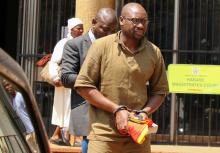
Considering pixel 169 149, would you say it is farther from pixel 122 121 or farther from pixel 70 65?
pixel 122 121

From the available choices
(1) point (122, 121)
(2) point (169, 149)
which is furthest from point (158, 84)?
(2) point (169, 149)

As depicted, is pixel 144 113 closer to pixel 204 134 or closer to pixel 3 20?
pixel 204 134

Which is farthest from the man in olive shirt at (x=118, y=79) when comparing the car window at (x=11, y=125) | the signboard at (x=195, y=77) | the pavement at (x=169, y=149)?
the signboard at (x=195, y=77)

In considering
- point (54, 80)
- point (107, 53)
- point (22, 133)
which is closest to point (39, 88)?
point (54, 80)

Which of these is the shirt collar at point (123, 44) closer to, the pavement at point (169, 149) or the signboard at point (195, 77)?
the pavement at point (169, 149)

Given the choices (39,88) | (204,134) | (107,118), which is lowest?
(204,134)

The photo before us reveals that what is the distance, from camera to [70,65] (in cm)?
543

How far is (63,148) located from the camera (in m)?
8.55

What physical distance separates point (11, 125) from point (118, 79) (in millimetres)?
2377

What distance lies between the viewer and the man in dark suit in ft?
17.6

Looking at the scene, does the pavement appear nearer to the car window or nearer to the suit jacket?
the suit jacket

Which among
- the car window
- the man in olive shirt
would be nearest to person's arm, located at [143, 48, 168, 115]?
the man in olive shirt

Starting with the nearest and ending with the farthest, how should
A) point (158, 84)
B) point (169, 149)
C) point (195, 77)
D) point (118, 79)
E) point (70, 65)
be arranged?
point (118, 79) < point (158, 84) < point (70, 65) < point (169, 149) < point (195, 77)

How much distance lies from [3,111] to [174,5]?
25.3ft
